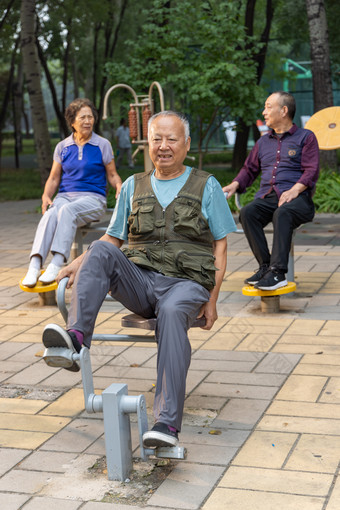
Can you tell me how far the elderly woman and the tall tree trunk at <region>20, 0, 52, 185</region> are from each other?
303 inches

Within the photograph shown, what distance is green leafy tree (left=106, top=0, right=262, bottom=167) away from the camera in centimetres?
1484

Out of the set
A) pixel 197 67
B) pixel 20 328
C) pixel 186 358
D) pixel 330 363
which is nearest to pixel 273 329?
pixel 330 363

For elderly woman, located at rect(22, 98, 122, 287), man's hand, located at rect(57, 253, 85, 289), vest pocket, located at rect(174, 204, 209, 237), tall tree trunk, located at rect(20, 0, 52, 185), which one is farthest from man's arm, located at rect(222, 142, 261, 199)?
tall tree trunk, located at rect(20, 0, 52, 185)

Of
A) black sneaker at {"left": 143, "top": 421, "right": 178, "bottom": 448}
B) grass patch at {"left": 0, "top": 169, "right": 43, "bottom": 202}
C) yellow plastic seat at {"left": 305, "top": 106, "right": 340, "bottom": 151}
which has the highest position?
yellow plastic seat at {"left": 305, "top": 106, "right": 340, "bottom": 151}

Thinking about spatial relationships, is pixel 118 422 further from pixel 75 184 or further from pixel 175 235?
pixel 75 184

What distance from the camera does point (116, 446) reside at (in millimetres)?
3221

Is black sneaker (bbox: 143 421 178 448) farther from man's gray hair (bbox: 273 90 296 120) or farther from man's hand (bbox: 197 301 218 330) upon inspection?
man's gray hair (bbox: 273 90 296 120)

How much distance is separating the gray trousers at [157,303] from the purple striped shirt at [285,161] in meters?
2.48

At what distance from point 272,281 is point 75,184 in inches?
74.0

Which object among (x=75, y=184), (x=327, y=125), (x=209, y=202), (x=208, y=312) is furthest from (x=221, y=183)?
(x=208, y=312)

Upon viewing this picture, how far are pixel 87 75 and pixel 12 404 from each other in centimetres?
3907

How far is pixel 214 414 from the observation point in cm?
401

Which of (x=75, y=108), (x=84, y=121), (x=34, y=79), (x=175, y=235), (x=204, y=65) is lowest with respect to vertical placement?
(x=175, y=235)

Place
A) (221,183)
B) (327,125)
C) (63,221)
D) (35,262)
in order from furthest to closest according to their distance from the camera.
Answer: (221,183)
(327,125)
(63,221)
(35,262)
